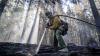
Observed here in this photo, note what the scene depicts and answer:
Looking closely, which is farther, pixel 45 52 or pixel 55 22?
pixel 55 22

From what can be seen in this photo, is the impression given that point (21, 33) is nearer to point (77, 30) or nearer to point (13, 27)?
point (13, 27)

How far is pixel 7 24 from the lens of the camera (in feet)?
47.8

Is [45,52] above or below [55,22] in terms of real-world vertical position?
below

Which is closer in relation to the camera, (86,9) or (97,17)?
(97,17)

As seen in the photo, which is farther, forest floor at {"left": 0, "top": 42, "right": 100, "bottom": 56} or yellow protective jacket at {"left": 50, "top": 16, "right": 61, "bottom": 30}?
yellow protective jacket at {"left": 50, "top": 16, "right": 61, "bottom": 30}

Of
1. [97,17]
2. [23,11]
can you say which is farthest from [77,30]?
[23,11]

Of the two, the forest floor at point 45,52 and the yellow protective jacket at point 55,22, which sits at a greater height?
the yellow protective jacket at point 55,22

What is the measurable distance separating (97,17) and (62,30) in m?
6.05

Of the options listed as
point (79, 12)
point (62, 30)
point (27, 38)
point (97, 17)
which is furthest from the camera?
point (79, 12)

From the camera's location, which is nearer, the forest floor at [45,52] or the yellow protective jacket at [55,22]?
the forest floor at [45,52]

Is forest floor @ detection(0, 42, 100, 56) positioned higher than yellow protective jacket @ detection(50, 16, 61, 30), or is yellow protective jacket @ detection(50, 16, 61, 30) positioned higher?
yellow protective jacket @ detection(50, 16, 61, 30)

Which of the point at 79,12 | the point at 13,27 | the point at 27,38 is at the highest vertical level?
the point at 79,12

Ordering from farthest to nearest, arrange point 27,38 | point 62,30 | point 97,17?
point 27,38
point 97,17
point 62,30

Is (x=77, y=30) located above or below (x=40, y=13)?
below
